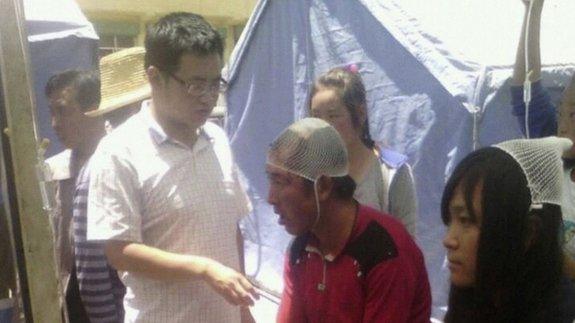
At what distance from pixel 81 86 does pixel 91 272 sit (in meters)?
0.99

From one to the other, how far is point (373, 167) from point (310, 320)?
796 millimetres

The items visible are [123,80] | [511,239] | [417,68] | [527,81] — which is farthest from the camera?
[417,68]

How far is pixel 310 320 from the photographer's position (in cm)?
193

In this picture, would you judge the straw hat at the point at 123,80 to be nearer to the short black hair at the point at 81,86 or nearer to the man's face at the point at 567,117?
the short black hair at the point at 81,86

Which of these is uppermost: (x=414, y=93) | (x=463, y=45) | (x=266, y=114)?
(x=463, y=45)

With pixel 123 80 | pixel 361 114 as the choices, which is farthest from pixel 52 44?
pixel 361 114

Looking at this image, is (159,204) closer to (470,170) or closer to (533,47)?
(470,170)

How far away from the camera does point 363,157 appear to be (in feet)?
8.59

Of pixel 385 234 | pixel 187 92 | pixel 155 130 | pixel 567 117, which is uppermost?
pixel 187 92

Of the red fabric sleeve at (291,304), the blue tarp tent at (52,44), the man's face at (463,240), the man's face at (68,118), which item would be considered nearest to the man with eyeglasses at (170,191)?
the red fabric sleeve at (291,304)

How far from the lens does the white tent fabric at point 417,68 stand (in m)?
3.81

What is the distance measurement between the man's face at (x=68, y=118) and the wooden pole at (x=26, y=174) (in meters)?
1.66

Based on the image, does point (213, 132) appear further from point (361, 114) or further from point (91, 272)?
point (91, 272)

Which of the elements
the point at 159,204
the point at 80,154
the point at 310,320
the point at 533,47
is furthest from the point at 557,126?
the point at 80,154
